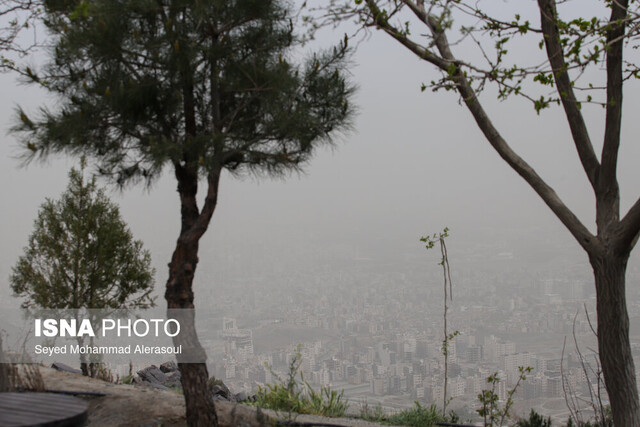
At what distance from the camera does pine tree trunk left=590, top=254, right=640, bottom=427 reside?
11.1 feet

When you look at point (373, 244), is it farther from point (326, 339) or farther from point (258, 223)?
point (326, 339)

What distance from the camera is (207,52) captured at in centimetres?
371

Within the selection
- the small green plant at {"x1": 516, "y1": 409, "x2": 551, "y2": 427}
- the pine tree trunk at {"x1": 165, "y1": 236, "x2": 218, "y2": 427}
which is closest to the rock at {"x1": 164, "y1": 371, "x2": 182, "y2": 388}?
the pine tree trunk at {"x1": 165, "y1": 236, "x2": 218, "y2": 427}

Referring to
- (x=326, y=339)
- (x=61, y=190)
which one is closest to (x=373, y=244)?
(x=326, y=339)

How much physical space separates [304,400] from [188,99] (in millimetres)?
2721

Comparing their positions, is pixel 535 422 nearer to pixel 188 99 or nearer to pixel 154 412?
pixel 154 412

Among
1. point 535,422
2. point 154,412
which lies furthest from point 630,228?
point 154,412

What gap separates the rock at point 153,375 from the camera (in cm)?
656

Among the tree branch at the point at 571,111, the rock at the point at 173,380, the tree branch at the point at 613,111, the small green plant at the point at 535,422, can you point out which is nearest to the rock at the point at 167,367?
the rock at the point at 173,380

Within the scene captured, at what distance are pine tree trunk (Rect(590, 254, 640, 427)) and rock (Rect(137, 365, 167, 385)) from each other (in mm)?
4590

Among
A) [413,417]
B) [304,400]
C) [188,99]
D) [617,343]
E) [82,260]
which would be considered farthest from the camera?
[82,260]

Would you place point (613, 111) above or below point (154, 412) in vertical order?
above

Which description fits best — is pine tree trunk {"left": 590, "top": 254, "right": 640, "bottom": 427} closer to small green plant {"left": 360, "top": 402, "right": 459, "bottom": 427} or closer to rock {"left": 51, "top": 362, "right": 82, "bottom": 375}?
small green plant {"left": 360, "top": 402, "right": 459, "bottom": 427}

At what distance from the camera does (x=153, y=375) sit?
6699 millimetres
